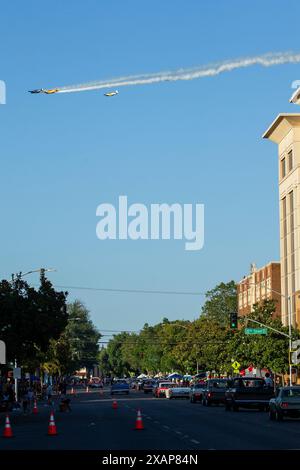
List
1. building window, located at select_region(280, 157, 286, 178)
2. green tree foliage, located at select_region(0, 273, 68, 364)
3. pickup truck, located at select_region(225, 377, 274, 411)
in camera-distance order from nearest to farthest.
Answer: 1. pickup truck, located at select_region(225, 377, 274, 411)
2. green tree foliage, located at select_region(0, 273, 68, 364)
3. building window, located at select_region(280, 157, 286, 178)

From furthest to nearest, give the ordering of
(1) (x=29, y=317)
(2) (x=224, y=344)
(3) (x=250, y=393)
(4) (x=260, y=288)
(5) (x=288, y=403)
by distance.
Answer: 1. (4) (x=260, y=288)
2. (2) (x=224, y=344)
3. (1) (x=29, y=317)
4. (3) (x=250, y=393)
5. (5) (x=288, y=403)

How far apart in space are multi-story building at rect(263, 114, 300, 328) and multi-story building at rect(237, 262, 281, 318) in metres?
4.78

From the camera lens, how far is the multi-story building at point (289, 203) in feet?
352

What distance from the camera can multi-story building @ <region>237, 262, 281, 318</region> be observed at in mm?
129500

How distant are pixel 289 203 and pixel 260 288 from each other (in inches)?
1155

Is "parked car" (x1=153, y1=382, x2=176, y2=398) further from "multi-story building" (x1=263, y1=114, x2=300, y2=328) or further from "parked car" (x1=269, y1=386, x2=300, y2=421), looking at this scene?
"parked car" (x1=269, y1=386, x2=300, y2=421)

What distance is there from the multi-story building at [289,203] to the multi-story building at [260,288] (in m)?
4.78

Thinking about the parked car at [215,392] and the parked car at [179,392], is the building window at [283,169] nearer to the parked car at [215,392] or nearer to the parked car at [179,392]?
the parked car at [179,392]

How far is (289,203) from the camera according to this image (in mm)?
111438

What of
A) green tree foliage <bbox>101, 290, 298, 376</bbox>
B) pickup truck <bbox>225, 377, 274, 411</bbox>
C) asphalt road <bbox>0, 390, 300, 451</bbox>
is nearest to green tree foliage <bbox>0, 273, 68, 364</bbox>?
pickup truck <bbox>225, 377, 274, 411</bbox>

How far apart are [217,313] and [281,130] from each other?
250 ft

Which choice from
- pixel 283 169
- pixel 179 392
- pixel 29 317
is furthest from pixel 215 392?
pixel 283 169

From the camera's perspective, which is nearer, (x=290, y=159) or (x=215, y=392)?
(x=215, y=392)

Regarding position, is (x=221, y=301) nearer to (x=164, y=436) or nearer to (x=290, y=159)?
(x=290, y=159)
